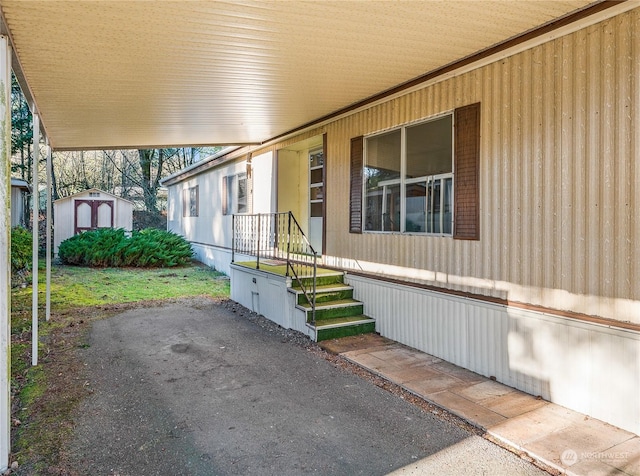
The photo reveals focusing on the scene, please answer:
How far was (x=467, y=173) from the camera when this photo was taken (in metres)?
4.32

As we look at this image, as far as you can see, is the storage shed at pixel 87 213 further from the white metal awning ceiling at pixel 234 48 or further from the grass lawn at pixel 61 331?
the white metal awning ceiling at pixel 234 48

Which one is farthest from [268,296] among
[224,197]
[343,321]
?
[224,197]

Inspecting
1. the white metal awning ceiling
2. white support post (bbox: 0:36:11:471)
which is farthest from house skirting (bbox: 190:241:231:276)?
white support post (bbox: 0:36:11:471)

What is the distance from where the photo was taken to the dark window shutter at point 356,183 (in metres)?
5.88

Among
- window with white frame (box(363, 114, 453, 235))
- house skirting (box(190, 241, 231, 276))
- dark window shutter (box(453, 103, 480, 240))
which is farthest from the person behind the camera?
house skirting (box(190, 241, 231, 276))

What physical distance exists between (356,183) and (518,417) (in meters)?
3.62

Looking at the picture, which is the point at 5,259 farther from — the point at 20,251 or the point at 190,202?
the point at 190,202

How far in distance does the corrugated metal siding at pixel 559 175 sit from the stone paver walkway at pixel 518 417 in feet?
2.74

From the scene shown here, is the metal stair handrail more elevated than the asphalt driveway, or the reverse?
the metal stair handrail

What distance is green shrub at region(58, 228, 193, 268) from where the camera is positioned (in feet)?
40.8

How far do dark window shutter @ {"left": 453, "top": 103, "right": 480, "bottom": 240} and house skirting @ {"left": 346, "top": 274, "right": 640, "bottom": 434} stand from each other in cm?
75

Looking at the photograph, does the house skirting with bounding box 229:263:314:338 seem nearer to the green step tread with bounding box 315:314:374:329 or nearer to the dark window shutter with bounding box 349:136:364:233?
the green step tread with bounding box 315:314:374:329

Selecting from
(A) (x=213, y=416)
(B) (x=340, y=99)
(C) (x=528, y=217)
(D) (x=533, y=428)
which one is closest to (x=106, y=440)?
(A) (x=213, y=416)

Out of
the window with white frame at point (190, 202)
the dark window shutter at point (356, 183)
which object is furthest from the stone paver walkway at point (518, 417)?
the window with white frame at point (190, 202)
